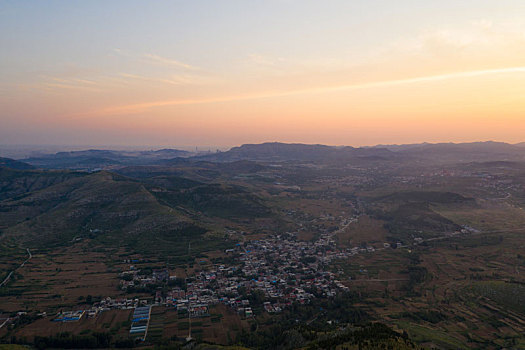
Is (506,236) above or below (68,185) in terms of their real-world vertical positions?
below

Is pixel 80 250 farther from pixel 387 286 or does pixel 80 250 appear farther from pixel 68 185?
pixel 387 286

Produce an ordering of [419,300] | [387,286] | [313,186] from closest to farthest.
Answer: [419,300], [387,286], [313,186]

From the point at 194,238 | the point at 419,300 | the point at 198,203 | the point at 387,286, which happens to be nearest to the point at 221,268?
the point at 194,238

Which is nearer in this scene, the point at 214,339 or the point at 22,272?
the point at 214,339

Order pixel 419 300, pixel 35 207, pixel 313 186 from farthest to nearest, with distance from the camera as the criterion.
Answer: pixel 313 186
pixel 35 207
pixel 419 300

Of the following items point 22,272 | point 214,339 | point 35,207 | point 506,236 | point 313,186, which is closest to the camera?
point 214,339

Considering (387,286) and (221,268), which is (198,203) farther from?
(387,286)

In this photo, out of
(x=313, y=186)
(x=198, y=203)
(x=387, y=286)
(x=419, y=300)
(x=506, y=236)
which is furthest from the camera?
(x=313, y=186)

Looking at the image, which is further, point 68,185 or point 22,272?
point 68,185

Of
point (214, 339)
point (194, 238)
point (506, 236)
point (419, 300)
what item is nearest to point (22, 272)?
point (194, 238)
